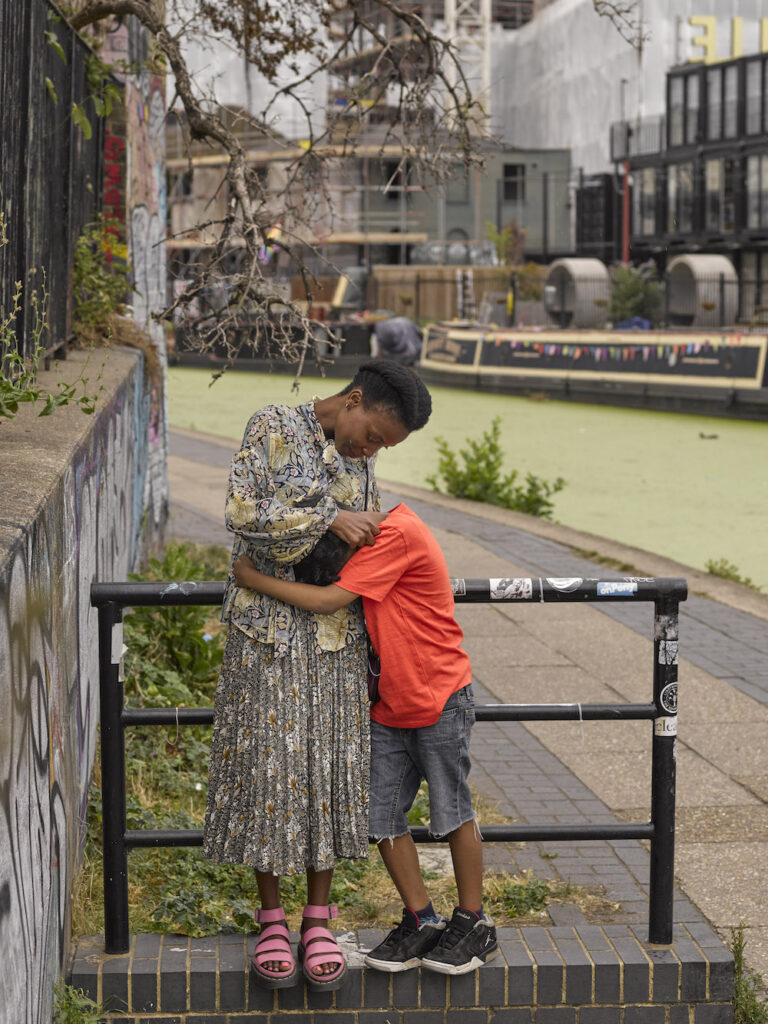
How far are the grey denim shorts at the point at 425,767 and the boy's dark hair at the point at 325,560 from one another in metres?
0.38

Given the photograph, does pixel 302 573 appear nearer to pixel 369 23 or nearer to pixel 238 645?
pixel 238 645

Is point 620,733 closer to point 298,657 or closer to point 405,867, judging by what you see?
point 405,867

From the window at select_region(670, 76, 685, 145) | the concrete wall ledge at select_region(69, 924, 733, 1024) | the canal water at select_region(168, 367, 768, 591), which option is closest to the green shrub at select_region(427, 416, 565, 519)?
the canal water at select_region(168, 367, 768, 591)

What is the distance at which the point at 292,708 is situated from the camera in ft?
9.89

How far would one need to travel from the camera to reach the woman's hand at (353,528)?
3.00 metres

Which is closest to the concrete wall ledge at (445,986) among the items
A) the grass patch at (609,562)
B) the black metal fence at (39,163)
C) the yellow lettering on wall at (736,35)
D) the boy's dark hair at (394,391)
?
the boy's dark hair at (394,391)

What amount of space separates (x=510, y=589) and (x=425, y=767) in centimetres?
50

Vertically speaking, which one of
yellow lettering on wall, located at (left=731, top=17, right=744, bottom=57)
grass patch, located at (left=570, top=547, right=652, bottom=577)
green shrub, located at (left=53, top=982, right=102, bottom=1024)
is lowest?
grass patch, located at (left=570, top=547, right=652, bottom=577)

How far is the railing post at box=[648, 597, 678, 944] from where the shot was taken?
348 cm

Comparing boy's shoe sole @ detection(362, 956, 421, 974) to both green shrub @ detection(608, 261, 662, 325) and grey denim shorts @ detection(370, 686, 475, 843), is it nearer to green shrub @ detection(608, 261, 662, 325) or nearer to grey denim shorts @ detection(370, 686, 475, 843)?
grey denim shorts @ detection(370, 686, 475, 843)

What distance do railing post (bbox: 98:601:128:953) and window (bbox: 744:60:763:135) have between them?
48531mm

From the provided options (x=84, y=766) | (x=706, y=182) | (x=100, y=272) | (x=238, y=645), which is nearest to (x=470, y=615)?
(x=100, y=272)

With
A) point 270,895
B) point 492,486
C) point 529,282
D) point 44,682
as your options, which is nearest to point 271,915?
point 270,895

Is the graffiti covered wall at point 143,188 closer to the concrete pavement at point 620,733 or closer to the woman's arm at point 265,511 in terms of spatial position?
the concrete pavement at point 620,733
